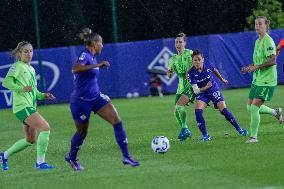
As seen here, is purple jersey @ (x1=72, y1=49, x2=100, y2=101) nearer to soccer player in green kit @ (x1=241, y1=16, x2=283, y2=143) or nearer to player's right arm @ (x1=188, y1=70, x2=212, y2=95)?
soccer player in green kit @ (x1=241, y1=16, x2=283, y2=143)

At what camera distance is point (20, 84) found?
41.0ft

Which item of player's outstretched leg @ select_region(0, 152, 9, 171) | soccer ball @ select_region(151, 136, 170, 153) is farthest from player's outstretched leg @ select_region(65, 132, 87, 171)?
soccer ball @ select_region(151, 136, 170, 153)

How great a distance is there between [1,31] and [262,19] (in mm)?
17672

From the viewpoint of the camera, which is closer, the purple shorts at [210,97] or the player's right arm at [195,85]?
the player's right arm at [195,85]

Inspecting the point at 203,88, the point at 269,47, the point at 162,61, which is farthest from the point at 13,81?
the point at 162,61

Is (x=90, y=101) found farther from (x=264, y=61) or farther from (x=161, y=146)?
(x=264, y=61)

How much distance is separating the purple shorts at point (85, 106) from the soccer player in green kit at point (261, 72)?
9.86 feet

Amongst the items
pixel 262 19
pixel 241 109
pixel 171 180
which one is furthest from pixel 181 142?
pixel 241 109

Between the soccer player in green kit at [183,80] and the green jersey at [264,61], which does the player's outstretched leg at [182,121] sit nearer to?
the soccer player in green kit at [183,80]

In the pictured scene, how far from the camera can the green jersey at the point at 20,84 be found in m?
12.4

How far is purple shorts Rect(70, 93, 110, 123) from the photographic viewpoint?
38.5 ft

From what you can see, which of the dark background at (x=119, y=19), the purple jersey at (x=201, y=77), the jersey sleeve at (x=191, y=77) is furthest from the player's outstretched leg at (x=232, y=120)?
the dark background at (x=119, y=19)

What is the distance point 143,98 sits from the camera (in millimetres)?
29141

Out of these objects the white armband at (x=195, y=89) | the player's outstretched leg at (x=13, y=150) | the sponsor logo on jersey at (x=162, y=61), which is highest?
the white armband at (x=195, y=89)
